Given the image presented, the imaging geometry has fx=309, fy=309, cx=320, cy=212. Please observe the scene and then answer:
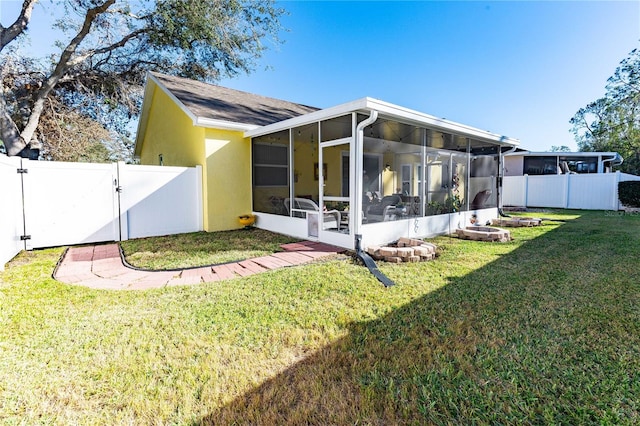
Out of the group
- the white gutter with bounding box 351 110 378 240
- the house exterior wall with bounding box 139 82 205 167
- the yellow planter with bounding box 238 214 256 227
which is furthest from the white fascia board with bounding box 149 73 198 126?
the white gutter with bounding box 351 110 378 240

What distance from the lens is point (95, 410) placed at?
1.88 meters

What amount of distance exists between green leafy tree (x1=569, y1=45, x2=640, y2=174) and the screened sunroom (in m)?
23.2

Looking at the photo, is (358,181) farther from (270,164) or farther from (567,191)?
(567,191)

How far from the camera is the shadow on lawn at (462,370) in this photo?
1864mm

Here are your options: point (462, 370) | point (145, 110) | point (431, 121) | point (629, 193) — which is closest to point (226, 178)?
point (431, 121)

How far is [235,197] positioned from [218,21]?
8576mm

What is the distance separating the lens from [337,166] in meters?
6.51

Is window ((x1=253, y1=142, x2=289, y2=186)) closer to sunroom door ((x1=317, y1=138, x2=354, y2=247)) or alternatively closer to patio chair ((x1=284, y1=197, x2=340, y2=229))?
patio chair ((x1=284, y1=197, x2=340, y2=229))

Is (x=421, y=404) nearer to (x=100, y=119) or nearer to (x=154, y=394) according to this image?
(x=154, y=394)

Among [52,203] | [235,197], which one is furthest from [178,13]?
[52,203]

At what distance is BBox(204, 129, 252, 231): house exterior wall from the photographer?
26.8 feet

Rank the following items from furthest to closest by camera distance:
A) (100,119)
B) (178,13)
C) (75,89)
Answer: (100,119), (75,89), (178,13)

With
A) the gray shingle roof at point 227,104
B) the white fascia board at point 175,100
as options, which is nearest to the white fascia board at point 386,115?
the gray shingle roof at point 227,104

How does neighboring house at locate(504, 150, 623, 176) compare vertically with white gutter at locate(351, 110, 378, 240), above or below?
above
